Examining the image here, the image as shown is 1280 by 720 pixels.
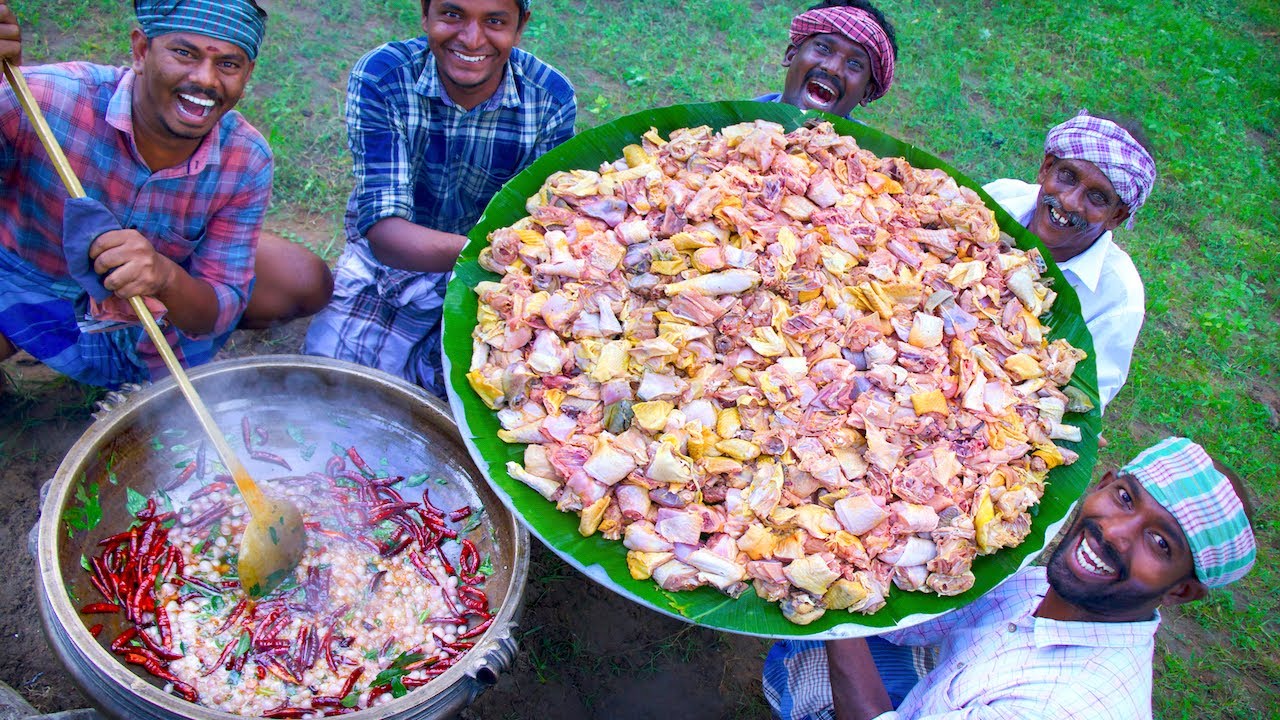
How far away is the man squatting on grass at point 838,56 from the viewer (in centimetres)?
346

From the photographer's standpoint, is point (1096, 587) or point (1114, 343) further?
point (1114, 343)

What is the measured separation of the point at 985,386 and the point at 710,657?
1.85 meters

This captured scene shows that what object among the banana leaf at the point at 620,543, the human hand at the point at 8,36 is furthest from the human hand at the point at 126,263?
the banana leaf at the point at 620,543

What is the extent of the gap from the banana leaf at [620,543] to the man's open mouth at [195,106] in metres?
1.00

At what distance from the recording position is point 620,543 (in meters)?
2.34

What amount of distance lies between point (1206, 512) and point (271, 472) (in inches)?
119

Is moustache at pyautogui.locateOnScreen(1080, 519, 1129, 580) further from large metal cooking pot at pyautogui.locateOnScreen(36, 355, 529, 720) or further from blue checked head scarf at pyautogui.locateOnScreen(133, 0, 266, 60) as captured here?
→ blue checked head scarf at pyautogui.locateOnScreen(133, 0, 266, 60)

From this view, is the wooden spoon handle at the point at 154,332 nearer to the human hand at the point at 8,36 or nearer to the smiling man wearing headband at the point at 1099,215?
the human hand at the point at 8,36

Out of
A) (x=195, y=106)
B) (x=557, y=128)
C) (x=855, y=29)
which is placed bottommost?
(x=557, y=128)

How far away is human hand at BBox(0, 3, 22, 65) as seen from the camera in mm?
2389

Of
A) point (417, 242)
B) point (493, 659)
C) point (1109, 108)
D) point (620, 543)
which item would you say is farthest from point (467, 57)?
point (1109, 108)

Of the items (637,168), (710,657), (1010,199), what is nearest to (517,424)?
(637,168)

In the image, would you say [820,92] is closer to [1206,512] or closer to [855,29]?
[855,29]

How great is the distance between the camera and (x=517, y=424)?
243cm
